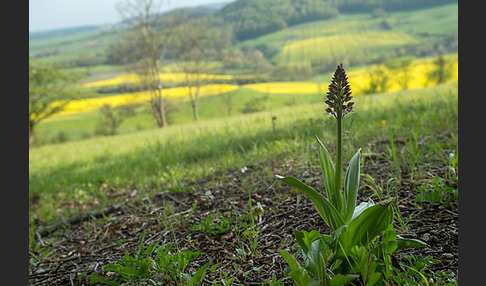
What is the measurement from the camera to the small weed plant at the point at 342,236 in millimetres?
1438

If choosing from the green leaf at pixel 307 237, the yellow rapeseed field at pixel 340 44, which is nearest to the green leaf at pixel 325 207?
the green leaf at pixel 307 237

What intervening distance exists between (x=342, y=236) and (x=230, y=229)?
1173 millimetres

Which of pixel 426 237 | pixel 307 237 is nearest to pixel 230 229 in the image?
pixel 307 237

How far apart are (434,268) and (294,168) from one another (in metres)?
2.00

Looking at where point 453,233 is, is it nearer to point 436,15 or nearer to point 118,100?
point 118,100

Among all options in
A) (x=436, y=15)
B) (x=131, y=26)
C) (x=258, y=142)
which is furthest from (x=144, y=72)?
(x=436, y=15)

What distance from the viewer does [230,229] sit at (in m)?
2.59

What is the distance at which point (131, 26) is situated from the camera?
27797mm

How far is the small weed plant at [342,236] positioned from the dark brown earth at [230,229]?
0.30 metres

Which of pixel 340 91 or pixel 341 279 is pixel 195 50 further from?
pixel 341 279

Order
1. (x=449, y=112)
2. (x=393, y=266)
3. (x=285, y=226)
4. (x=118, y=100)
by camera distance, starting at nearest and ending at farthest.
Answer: (x=393, y=266) → (x=285, y=226) → (x=449, y=112) → (x=118, y=100)

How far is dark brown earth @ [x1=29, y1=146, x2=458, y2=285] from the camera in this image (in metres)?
2.00

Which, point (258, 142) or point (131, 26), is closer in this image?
point (258, 142)

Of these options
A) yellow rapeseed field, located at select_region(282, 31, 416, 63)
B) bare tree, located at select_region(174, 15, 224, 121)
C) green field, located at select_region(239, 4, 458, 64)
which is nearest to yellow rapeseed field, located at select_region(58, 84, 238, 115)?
bare tree, located at select_region(174, 15, 224, 121)
